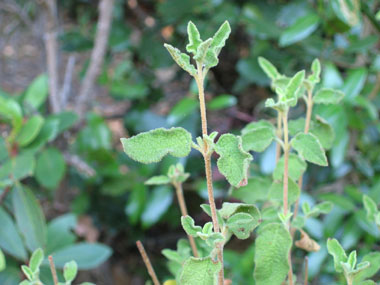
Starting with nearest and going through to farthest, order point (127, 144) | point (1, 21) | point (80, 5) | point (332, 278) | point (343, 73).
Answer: point (127, 144) < point (332, 278) < point (343, 73) < point (1, 21) < point (80, 5)

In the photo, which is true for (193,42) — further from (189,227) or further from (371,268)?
(371,268)

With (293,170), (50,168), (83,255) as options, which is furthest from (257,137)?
(50,168)

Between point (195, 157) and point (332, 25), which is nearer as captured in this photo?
point (332, 25)

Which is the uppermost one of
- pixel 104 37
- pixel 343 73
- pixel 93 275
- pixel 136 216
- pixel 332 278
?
pixel 104 37

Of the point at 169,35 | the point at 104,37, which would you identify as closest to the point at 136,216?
the point at 104,37

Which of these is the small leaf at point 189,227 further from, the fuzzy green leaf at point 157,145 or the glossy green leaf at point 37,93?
the glossy green leaf at point 37,93

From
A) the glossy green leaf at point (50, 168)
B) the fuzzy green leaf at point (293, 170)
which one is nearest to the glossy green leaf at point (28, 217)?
the glossy green leaf at point (50, 168)

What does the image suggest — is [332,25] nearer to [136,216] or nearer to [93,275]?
[136,216]
